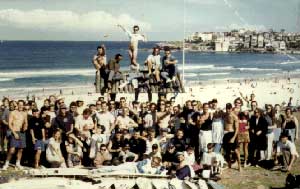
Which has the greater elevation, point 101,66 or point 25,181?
point 101,66

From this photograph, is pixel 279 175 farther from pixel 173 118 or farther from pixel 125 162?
pixel 125 162

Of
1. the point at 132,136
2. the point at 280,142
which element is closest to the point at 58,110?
the point at 132,136

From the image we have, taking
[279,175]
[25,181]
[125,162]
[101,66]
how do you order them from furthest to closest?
1. [101,66]
2. [279,175]
3. [125,162]
4. [25,181]

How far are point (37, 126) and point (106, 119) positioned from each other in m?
1.54

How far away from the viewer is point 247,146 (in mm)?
10375

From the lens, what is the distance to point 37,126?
958 centimetres

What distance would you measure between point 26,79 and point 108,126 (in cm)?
2998

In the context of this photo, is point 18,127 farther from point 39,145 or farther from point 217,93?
point 217,93

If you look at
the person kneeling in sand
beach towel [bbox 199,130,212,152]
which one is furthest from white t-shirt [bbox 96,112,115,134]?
beach towel [bbox 199,130,212,152]

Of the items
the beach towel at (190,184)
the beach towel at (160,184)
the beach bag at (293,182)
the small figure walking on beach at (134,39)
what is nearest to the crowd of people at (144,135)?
the beach towel at (190,184)

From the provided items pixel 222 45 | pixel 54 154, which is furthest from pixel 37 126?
pixel 222 45

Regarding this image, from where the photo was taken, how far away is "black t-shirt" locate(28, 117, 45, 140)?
9.54 meters

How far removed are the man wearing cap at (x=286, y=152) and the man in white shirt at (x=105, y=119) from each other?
3.96 meters

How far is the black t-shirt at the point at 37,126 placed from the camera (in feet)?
31.3
